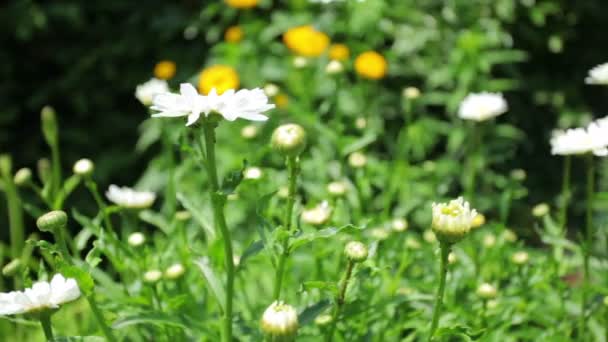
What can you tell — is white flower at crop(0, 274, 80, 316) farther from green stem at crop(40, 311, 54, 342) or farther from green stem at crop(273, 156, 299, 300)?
green stem at crop(273, 156, 299, 300)

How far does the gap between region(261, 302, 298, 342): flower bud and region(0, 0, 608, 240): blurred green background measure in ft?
5.77

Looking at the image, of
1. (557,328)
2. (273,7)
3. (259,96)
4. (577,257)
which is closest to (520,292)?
(557,328)

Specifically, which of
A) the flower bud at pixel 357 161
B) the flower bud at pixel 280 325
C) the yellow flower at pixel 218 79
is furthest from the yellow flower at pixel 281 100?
the flower bud at pixel 280 325

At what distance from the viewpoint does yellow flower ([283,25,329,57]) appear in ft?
7.45

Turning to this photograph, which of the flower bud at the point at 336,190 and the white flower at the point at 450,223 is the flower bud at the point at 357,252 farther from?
the flower bud at the point at 336,190

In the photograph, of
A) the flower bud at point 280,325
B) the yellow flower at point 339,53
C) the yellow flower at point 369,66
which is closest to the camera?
the flower bud at point 280,325

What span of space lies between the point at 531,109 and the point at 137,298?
186cm

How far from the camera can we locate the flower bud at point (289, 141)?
3.16 feet

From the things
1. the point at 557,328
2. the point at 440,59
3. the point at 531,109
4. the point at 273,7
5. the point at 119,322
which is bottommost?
the point at 557,328

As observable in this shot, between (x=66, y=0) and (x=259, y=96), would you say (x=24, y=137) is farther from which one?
(x=259, y=96)

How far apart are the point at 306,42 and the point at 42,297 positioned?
4.76 ft

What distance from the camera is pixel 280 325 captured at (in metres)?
0.88

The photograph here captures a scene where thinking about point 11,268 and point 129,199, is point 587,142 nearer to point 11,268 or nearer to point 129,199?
point 129,199

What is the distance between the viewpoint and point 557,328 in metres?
1.34
